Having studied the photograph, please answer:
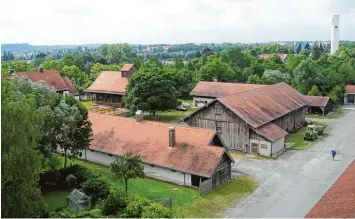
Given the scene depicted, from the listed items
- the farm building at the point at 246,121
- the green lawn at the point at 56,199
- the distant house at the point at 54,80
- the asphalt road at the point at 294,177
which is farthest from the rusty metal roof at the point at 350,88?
the green lawn at the point at 56,199

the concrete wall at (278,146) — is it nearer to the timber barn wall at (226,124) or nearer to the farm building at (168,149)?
the timber barn wall at (226,124)

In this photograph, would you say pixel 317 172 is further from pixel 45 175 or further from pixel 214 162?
pixel 45 175

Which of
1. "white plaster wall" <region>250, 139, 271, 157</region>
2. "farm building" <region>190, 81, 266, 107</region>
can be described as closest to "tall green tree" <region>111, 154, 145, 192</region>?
"white plaster wall" <region>250, 139, 271, 157</region>

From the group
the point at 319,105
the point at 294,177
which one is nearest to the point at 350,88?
the point at 319,105

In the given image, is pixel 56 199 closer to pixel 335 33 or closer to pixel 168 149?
pixel 168 149

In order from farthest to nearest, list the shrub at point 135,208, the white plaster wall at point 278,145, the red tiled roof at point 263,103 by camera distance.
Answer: the red tiled roof at point 263,103 → the white plaster wall at point 278,145 → the shrub at point 135,208
